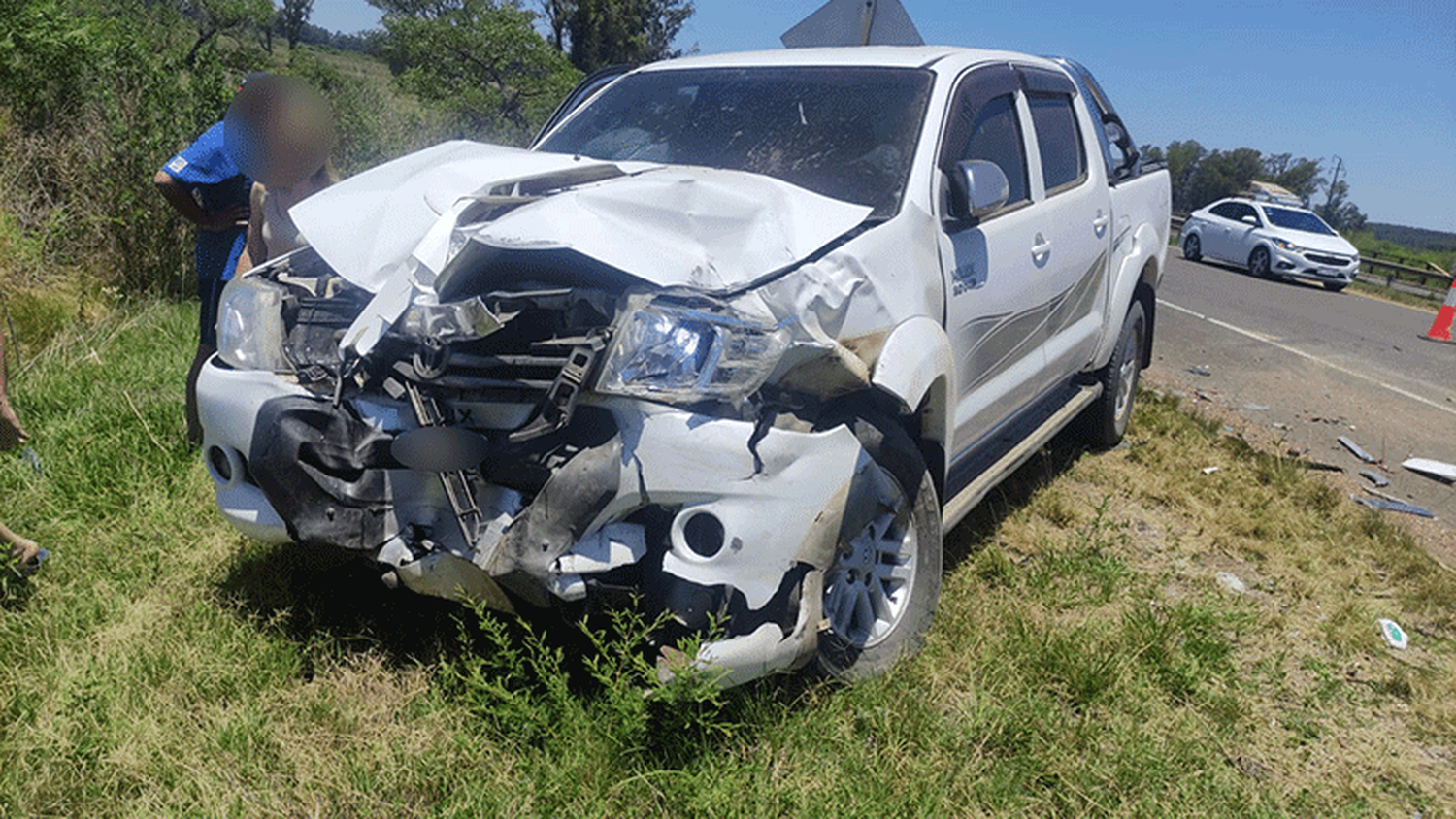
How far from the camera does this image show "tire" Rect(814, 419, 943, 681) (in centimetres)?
298

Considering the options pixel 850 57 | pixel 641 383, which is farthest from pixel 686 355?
pixel 850 57

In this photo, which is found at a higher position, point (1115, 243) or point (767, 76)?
point (767, 76)

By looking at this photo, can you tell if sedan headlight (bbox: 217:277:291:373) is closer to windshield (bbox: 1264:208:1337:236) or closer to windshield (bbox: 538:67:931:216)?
windshield (bbox: 538:67:931:216)

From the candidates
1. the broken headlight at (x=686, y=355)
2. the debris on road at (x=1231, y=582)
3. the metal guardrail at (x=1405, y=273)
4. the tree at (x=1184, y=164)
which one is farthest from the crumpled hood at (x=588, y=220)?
the tree at (x=1184, y=164)

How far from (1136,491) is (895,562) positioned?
8.73 feet

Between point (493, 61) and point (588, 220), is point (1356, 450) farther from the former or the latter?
point (493, 61)

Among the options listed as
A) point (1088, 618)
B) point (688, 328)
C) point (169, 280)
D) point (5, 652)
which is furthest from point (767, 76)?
point (169, 280)

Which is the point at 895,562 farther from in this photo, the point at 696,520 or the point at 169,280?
the point at 169,280

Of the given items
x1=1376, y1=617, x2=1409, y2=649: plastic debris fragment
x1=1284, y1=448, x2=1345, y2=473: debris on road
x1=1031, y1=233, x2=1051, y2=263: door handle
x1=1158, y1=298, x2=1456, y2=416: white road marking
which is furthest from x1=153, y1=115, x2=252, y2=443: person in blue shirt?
x1=1158, y1=298, x2=1456, y2=416: white road marking

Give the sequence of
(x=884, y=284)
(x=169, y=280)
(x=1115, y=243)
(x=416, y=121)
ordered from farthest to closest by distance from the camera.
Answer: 1. (x=416, y=121)
2. (x=169, y=280)
3. (x=1115, y=243)
4. (x=884, y=284)

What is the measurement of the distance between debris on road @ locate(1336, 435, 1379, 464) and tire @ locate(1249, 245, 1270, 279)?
1406cm

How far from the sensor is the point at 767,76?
162 inches

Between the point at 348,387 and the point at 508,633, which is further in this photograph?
the point at 508,633

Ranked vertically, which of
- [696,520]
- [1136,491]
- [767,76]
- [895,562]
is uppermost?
[767,76]
